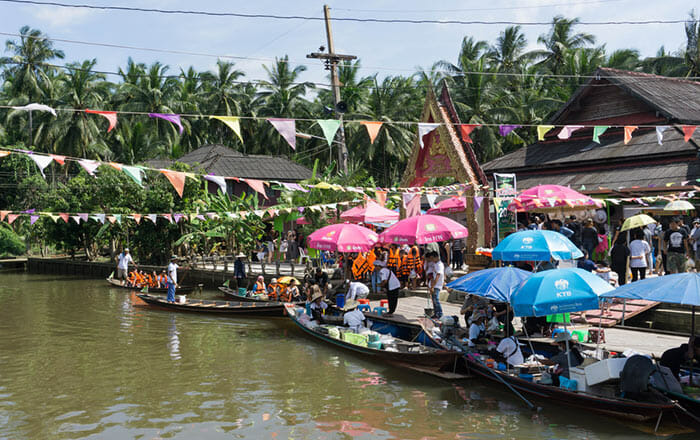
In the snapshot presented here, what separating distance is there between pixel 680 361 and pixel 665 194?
11969mm

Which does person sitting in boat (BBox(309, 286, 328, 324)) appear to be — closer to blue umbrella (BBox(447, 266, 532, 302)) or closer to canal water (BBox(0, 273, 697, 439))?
canal water (BBox(0, 273, 697, 439))

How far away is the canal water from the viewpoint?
10.4 meters

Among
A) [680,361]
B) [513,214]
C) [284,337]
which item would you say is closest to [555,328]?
[680,361]

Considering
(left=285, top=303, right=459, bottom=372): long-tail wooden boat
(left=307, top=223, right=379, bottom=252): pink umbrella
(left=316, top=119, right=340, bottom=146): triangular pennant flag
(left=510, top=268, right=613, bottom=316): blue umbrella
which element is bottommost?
(left=285, top=303, right=459, bottom=372): long-tail wooden boat

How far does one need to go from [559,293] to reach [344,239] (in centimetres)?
871

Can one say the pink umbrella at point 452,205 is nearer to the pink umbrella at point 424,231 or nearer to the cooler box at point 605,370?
the pink umbrella at point 424,231

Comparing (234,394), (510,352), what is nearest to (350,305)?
(234,394)

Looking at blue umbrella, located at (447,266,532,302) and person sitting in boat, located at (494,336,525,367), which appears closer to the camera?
person sitting in boat, located at (494,336,525,367)

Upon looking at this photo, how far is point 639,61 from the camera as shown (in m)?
39.8

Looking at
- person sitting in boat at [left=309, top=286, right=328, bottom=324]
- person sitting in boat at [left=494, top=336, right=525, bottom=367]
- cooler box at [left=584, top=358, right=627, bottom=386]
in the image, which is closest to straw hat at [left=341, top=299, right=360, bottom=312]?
person sitting in boat at [left=309, top=286, right=328, bottom=324]

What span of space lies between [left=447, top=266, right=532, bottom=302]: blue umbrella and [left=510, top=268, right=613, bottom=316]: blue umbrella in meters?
0.93

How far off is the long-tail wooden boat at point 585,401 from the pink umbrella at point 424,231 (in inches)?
200

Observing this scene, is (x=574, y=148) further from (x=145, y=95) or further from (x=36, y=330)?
(x=145, y=95)

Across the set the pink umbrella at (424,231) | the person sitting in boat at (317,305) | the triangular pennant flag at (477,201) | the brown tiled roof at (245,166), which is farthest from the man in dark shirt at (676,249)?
the brown tiled roof at (245,166)
